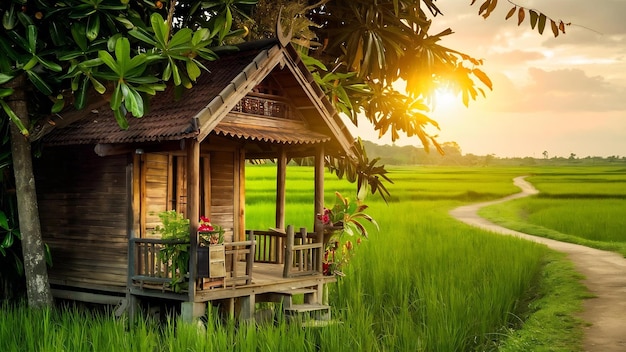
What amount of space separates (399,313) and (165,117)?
5.51m

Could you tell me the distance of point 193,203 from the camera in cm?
1141

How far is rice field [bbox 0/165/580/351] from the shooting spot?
10.7m

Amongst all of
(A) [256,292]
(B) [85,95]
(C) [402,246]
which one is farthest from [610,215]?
(B) [85,95]

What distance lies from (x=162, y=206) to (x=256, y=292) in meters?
2.13

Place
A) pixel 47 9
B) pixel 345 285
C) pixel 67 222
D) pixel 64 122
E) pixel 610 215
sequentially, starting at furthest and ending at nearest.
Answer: pixel 610 215 → pixel 345 285 → pixel 67 222 → pixel 64 122 → pixel 47 9

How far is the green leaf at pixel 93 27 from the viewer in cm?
1154

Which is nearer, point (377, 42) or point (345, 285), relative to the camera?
point (345, 285)

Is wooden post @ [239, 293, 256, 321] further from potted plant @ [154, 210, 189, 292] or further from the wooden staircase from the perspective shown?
potted plant @ [154, 210, 189, 292]

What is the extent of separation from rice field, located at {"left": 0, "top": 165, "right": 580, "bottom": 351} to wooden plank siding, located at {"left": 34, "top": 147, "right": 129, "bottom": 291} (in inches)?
30.4

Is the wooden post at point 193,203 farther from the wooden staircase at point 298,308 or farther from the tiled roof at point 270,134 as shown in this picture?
the wooden staircase at point 298,308

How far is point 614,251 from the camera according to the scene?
20.2m

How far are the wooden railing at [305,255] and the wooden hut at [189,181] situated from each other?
19 millimetres

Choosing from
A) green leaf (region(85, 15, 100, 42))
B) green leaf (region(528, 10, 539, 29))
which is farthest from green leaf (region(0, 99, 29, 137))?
green leaf (region(528, 10, 539, 29))

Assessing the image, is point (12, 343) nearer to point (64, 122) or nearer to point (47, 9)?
point (64, 122)
